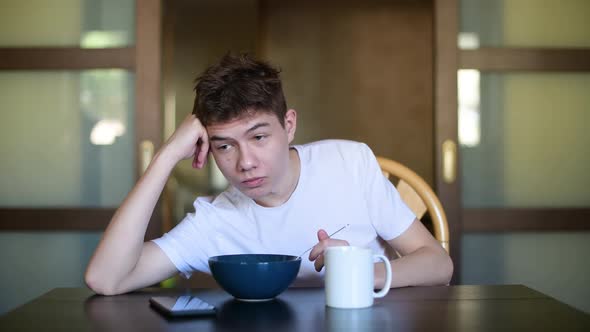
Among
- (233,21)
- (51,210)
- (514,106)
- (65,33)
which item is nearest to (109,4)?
(65,33)

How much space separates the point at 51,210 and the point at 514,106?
192 centimetres

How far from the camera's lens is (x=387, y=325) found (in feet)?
3.23

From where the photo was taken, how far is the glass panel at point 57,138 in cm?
290

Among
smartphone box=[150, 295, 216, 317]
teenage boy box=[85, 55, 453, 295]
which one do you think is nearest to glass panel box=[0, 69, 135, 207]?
teenage boy box=[85, 55, 453, 295]

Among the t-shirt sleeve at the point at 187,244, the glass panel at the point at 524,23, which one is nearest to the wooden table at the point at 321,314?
the t-shirt sleeve at the point at 187,244

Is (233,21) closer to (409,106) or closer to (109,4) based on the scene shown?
(409,106)

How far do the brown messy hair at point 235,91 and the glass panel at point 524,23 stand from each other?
1588 mm

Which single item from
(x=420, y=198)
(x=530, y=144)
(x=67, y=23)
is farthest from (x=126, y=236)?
(x=530, y=144)

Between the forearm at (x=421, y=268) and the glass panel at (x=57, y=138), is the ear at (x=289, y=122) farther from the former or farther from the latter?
the glass panel at (x=57, y=138)

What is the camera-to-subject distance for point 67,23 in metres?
2.92

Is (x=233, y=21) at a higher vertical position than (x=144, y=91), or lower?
higher

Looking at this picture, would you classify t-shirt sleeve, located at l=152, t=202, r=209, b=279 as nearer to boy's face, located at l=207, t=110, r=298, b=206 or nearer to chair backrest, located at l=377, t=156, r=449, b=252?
boy's face, located at l=207, t=110, r=298, b=206

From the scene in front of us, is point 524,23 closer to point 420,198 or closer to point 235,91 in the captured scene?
point 420,198

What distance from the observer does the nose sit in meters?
1.39
